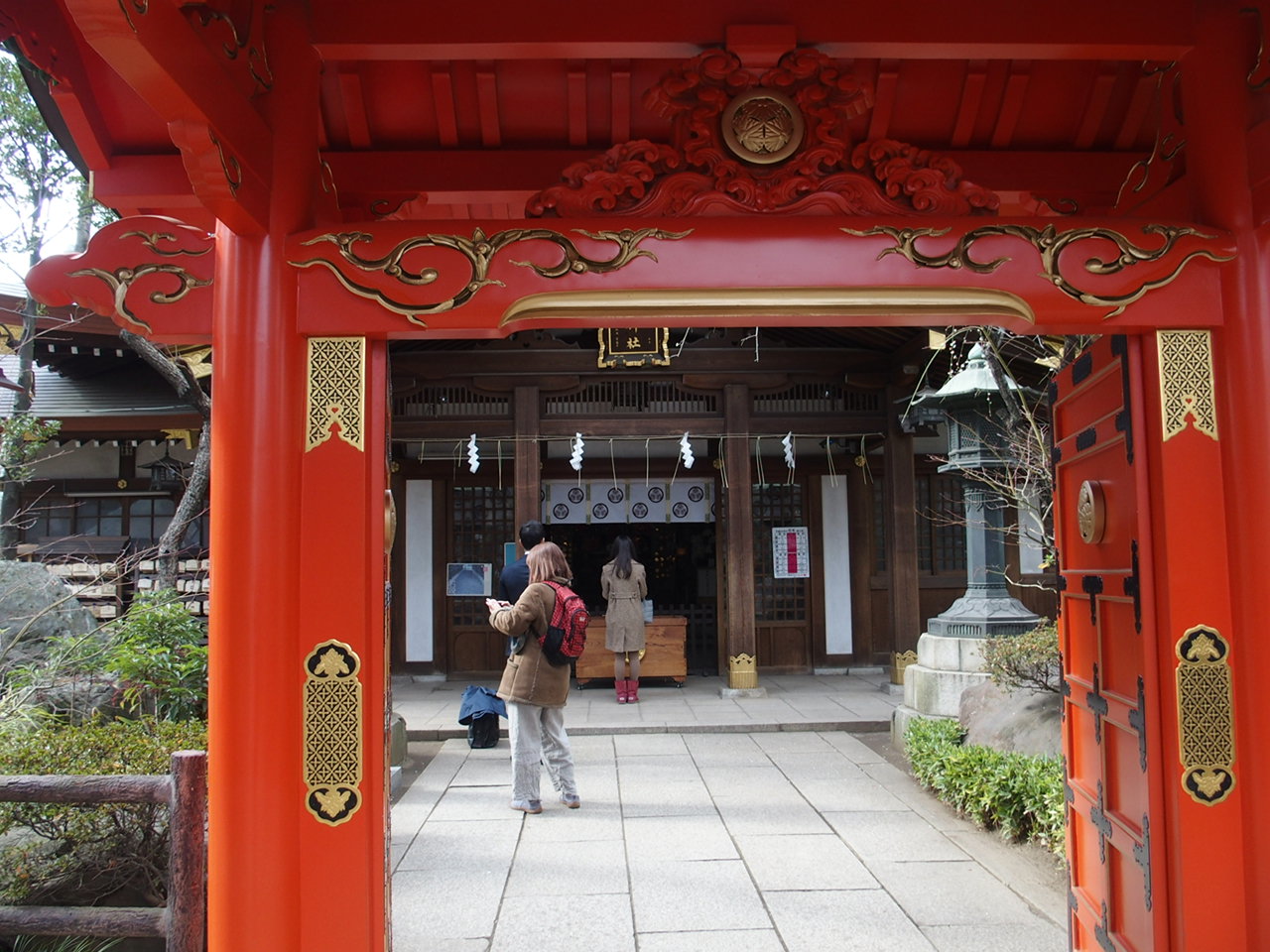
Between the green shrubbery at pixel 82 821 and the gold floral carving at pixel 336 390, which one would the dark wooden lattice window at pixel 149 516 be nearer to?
the green shrubbery at pixel 82 821

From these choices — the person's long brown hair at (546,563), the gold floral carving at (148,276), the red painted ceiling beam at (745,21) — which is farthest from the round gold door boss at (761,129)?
the person's long brown hair at (546,563)

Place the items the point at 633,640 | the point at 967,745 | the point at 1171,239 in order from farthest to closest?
the point at 633,640 < the point at 967,745 < the point at 1171,239

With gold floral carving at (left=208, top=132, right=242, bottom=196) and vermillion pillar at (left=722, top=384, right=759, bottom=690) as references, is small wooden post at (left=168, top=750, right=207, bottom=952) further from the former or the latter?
vermillion pillar at (left=722, top=384, right=759, bottom=690)

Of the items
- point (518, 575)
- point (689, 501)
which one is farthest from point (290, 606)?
point (689, 501)

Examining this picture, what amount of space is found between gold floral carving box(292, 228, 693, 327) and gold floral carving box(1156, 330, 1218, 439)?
160cm

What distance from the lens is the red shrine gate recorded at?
2680mm

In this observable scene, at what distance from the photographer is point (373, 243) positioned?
281 cm

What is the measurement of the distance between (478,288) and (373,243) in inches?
14.1

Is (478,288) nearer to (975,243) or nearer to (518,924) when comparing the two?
(975,243)

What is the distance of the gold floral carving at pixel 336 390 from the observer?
279 centimetres

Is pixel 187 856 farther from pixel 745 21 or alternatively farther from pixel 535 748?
pixel 745 21

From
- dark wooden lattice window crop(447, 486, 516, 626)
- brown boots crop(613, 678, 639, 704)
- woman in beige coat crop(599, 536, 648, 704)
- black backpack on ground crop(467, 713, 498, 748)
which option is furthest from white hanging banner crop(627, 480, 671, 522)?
black backpack on ground crop(467, 713, 498, 748)

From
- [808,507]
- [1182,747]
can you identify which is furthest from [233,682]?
[808,507]

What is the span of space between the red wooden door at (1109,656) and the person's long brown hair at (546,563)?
116 inches
